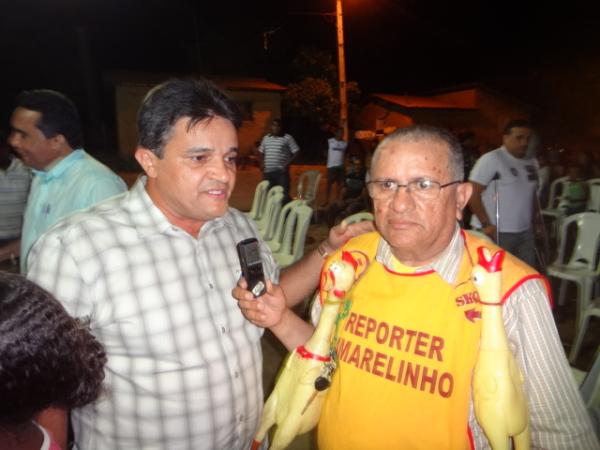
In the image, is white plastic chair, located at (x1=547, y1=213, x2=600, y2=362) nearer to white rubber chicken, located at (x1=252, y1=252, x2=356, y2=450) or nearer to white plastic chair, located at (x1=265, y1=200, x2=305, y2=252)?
white plastic chair, located at (x1=265, y1=200, x2=305, y2=252)

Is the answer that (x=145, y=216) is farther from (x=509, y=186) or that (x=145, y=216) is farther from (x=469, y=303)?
(x=509, y=186)

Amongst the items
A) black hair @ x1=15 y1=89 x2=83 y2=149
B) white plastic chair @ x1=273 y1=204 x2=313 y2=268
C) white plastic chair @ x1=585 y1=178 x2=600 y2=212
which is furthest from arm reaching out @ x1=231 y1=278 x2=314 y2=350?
white plastic chair @ x1=585 y1=178 x2=600 y2=212

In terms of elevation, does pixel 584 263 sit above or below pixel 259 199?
below

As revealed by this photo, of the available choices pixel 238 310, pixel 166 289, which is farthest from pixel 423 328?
pixel 166 289

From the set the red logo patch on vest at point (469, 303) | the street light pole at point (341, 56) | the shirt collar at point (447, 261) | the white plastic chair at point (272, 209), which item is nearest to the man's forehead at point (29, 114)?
the shirt collar at point (447, 261)

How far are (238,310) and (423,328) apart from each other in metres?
0.74

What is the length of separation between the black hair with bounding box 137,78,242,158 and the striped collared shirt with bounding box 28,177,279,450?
0.24 meters

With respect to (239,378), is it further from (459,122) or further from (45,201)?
(459,122)

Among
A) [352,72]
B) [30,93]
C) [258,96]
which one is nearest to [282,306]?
[30,93]

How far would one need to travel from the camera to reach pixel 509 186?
15.5 feet

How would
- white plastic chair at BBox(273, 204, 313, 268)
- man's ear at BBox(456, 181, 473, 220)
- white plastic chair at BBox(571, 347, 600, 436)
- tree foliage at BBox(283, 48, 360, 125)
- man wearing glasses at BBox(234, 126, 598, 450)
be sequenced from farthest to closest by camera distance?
tree foliage at BBox(283, 48, 360, 125)
white plastic chair at BBox(273, 204, 313, 268)
white plastic chair at BBox(571, 347, 600, 436)
man's ear at BBox(456, 181, 473, 220)
man wearing glasses at BBox(234, 126, 598, 450)

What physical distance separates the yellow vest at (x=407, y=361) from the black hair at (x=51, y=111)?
7.10 ft

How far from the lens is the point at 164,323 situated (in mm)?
1587

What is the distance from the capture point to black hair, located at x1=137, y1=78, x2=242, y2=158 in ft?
5.32
